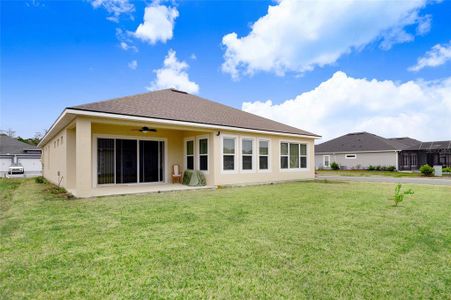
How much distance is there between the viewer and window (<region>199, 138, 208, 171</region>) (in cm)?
1195

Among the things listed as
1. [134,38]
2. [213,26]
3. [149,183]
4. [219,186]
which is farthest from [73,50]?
[219,186]

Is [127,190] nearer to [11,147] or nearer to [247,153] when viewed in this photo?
[247,153]

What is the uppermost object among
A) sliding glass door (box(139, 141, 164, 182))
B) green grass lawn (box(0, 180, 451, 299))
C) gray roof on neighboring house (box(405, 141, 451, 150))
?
gray roof on neighboring house (box(405, 141, 451, 150))

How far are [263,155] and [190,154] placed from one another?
12.8ft

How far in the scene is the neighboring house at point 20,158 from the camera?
94.9 feet

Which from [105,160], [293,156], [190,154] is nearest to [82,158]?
[105,160]

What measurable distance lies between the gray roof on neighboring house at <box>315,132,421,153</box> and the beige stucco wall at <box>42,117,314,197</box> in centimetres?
1963

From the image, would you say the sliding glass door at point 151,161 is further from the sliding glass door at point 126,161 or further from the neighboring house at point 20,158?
the neighboring house at point 20,158

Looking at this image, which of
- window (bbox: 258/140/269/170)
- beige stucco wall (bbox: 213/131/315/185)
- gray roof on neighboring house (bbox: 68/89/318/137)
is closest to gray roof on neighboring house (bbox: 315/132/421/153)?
beige stucco wall (bbox: 213/131/315/185)

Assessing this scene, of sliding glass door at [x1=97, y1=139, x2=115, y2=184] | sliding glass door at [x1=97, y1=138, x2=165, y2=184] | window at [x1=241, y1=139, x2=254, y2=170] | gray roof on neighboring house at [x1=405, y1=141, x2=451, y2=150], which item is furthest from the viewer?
gray roof on neighboring house at [x1=405, y1=141, x2=451, y2=150]

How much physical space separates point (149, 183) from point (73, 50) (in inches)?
397

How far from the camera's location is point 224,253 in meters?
3.63

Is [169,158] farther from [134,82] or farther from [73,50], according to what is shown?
[134,82]

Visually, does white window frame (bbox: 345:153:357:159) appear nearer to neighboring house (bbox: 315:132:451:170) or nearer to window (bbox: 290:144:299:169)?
neighboring house (bbox: 315:132:451:170)
